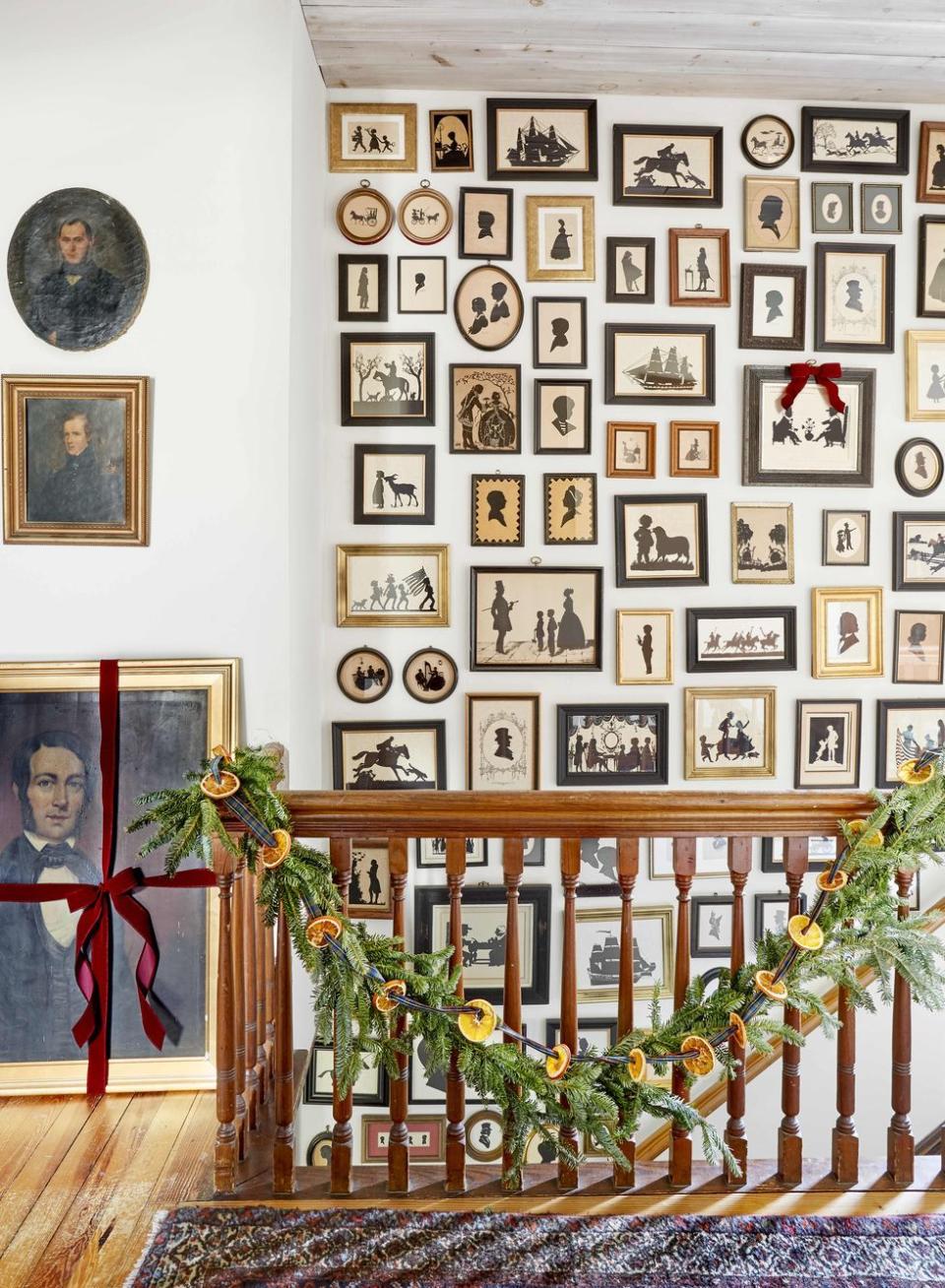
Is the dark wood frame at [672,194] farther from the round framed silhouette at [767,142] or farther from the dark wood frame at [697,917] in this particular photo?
the dark wood frame at [697,917]

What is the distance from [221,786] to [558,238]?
6.36ft

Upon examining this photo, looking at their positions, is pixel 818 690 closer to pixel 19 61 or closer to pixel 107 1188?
pixel 107 1188

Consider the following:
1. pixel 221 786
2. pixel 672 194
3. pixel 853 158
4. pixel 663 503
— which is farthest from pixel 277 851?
pixel 853 158

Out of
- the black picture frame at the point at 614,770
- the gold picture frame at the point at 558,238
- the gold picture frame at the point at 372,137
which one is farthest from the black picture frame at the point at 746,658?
the gold picture frame at the point at 372,137

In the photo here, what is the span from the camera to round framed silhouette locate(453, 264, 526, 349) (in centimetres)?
253

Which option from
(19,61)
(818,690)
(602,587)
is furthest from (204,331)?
(818,690)

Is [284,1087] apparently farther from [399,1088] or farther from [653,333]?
Answer: [653,333]

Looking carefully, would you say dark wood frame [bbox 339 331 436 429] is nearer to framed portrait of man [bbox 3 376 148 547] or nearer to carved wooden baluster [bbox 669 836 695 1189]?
framed portrait of man [bbox 3 376 148 547]

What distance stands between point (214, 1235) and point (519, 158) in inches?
106

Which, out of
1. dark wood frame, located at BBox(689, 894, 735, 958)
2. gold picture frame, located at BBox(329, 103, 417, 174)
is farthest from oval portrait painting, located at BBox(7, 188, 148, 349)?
dark wood frame, located at BBox(689, 894, 735, 958)

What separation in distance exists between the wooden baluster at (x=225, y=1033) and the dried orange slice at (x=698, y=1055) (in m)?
0.80

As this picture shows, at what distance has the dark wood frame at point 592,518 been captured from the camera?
2559 mm

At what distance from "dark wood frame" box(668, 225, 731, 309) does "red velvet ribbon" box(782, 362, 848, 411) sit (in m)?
0.31

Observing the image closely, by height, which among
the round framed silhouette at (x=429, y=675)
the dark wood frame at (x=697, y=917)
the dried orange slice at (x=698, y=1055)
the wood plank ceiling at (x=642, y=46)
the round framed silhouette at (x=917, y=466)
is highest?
the wood plank ceiling at (x=642, y=46)
